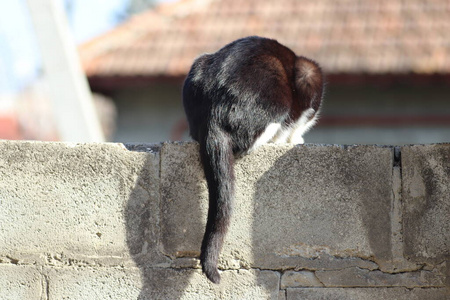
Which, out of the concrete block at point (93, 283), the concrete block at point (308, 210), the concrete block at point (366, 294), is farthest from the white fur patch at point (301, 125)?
the concrete block at point (93, 283)

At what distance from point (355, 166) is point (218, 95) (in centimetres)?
64

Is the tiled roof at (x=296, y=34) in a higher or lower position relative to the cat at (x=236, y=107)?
higher

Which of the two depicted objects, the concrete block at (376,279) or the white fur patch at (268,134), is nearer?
A: the concrete block at (376,279)

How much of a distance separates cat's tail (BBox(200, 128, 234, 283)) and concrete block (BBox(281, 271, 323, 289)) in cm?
33

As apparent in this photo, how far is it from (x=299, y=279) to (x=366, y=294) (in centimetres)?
27

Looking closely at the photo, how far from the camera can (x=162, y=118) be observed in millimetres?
8820

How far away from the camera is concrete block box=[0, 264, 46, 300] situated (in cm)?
295

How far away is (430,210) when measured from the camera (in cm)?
288

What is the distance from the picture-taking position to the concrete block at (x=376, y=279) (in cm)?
288

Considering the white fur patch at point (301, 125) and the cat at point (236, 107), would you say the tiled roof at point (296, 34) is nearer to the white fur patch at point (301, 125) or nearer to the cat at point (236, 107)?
the white fur patch at point (301, 125)

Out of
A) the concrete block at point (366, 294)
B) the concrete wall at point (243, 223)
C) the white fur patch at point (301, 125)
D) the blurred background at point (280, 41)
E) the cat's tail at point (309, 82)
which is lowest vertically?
the concrete block at point (366, 294)

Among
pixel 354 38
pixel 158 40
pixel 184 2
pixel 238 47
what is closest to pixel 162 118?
pixel 158 40

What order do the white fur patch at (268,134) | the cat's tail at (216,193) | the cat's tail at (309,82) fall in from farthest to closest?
the cat's tail at (309,82)
the white fur patch at (268,134)
the cat's tail at (216,193)

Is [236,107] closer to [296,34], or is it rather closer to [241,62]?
[241,62]
